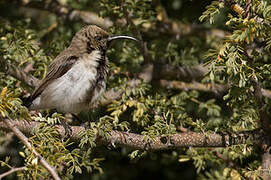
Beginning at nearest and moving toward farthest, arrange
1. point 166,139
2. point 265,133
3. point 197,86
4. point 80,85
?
point 166,139 → point 265,133 → point 80,85 → point 197,86

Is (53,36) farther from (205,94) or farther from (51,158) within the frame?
(51,158)

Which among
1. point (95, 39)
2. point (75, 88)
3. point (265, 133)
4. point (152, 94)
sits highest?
point (95, 39)

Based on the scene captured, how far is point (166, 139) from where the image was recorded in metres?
2.99

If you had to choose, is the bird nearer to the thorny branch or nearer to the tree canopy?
the tree canopy

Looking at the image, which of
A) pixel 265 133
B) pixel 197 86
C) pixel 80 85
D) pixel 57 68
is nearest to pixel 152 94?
pixel 197 86

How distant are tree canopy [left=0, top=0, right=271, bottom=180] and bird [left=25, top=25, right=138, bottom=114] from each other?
0.11 metres

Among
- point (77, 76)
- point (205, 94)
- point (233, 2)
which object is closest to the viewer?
point (233, 2)

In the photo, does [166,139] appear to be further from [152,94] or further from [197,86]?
[197,86]

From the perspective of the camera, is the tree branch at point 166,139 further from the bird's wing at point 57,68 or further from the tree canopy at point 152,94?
the bird's wing at point 57,68

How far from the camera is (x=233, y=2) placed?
276 centimetres

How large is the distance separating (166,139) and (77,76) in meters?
1.04

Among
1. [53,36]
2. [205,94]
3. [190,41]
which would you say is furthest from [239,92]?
[53,36]

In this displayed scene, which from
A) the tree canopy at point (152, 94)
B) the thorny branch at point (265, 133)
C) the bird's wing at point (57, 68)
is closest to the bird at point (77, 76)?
the bird's wing at point (57, 68)

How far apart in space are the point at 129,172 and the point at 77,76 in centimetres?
140
